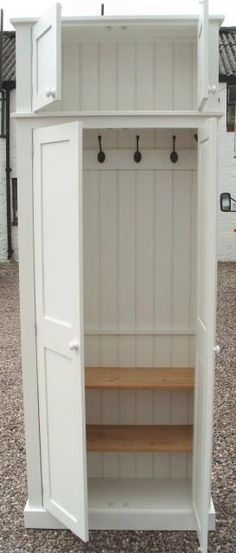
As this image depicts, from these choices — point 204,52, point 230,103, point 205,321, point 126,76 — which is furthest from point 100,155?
point 230,103

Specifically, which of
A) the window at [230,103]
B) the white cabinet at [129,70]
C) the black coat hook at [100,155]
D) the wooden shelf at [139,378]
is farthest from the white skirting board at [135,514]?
the window at [230,103]

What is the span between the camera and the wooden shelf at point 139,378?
3471 millimetres

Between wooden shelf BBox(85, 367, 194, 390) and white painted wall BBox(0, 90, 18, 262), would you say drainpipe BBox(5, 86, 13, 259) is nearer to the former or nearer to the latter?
white painted wall BBox(0, 90, 18, 262)

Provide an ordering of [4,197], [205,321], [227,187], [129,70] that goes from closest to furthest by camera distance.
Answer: [205,321]
[129,70]
[227,187]
[4,197]

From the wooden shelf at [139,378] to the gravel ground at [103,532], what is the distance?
0.82m

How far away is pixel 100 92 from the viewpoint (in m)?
3.40

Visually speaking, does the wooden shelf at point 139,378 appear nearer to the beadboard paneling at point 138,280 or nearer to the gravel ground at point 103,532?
the beadboard paneling at point 138,280

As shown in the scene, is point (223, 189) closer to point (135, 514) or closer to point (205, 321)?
point (135, 514)

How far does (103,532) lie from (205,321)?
1371 mm

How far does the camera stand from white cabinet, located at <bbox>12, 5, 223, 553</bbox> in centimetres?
304

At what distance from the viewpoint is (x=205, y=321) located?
3121 millimetres

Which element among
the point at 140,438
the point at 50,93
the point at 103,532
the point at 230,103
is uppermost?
the point at 230,103

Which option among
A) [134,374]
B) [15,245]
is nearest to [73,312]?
[134,374]

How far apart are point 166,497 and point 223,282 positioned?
954cm
